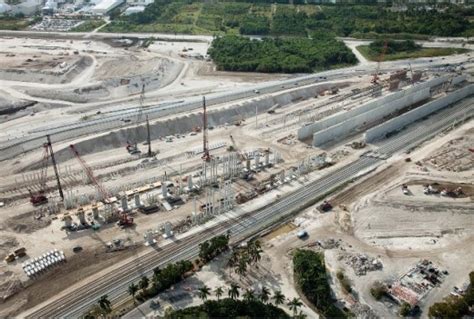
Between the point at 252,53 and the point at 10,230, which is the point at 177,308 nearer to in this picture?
the point at 10,230

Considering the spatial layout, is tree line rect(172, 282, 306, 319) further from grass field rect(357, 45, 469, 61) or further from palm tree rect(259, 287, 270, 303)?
grass field rect(357, 45, 469, 61)

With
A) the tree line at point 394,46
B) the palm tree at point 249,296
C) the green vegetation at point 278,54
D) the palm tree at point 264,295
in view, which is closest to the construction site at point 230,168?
the palm tree at point 264,295

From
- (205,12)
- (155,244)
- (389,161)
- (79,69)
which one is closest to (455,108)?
(389,161)

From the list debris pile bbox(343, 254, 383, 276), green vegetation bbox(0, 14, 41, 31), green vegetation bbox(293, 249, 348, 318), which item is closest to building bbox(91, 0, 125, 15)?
green vegetation bbox(0, 14, 41, 31)

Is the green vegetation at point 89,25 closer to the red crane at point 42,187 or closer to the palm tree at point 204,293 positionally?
the red crane at point 42,187

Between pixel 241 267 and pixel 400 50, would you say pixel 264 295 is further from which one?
pixel 400 50
